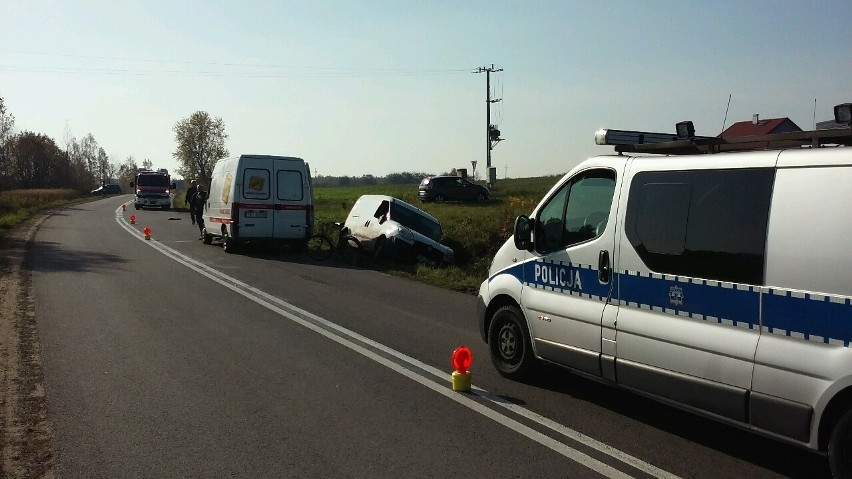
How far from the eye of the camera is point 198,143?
89875 millimetres

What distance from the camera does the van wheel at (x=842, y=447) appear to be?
13.6 feet

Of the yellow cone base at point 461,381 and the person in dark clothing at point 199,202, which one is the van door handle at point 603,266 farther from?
the person in dark clothing at point 199,202

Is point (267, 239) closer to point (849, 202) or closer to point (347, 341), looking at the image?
point (347, 341)

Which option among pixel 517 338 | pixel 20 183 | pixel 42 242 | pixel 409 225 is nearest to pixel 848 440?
pixel 517 338

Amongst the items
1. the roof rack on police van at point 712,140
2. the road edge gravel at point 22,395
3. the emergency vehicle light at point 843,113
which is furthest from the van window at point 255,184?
the emergency vehicle light at point 843,113

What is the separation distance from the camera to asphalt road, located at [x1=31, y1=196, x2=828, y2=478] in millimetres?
4875

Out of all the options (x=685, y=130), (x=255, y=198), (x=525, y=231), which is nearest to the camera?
(x=685, y=130)

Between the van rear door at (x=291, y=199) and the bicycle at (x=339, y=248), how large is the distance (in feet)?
1.42

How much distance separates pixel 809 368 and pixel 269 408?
13.0 ft

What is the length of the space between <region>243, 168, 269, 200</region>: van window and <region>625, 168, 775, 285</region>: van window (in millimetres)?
14877

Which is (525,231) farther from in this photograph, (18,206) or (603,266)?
(18,206)

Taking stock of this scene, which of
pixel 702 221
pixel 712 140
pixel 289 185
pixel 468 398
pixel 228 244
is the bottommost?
pixel 468 398

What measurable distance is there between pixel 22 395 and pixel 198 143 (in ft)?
288

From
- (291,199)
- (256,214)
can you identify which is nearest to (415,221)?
(291,199)
